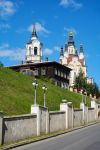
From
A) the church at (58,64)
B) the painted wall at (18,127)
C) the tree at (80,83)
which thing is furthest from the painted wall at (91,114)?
the tree at (80,83)

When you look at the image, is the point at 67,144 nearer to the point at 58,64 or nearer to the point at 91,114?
the point at 91,114

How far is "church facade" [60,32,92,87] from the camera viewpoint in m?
156

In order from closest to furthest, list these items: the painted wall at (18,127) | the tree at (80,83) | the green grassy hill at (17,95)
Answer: the painted wall at (18,127) < the green grassy hill at (17,95) < the tree at (80,83)

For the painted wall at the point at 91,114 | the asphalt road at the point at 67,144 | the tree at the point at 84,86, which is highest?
the tree at the point at 84,86

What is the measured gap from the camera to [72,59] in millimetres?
160000

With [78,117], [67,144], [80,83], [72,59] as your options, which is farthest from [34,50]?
[67,144]

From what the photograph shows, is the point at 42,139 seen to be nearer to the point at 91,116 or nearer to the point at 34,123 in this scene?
the point at 34,123

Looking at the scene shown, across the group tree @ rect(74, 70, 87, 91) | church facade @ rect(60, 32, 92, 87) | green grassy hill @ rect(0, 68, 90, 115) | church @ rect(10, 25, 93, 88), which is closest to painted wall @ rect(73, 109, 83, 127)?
green grassy hill @ rect(0, 68, 90, 115)

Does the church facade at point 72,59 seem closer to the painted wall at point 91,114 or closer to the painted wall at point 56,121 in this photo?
the painted wall at point 91,114


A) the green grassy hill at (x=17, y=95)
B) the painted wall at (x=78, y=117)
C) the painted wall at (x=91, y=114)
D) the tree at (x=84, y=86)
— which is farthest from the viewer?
the tree at (x=84, y=86)

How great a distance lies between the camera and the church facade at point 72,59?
156 metres

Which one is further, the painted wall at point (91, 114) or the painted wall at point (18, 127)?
the painted wall at point (91, 114)

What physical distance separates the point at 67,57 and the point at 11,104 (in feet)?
405

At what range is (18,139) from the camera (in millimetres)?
25281
